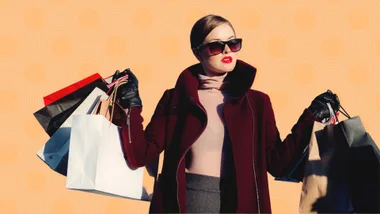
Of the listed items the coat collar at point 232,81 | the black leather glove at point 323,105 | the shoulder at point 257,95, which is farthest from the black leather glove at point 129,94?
the black leather glove at point 323,105

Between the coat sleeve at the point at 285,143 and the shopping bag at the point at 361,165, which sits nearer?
A: the shopping bag at the point at 361,165

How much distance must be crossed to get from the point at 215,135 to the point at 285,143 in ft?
1.33

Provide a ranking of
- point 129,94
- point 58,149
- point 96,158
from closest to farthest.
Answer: point 96,158, point 129,94, point 58,149

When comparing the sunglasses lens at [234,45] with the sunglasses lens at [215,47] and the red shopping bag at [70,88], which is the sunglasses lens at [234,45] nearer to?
the sunglasses lens at [215,47]

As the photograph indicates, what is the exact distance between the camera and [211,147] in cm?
447

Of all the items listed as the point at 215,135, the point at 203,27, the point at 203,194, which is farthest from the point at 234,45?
the point at 203,194

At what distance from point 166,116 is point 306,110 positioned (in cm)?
83

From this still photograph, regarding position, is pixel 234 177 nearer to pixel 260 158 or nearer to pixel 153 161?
pixel 260 158

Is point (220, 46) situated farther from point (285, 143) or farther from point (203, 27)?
point (285, 143)

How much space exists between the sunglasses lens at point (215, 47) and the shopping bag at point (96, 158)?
27.0 inches

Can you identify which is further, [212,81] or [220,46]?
[212,81]

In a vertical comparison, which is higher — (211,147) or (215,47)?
(215,47)

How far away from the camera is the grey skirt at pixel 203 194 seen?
172 inches

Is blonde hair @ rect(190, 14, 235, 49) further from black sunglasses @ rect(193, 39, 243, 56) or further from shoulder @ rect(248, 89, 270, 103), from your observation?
shoulder @ rect(248, 89, 270, 103)
